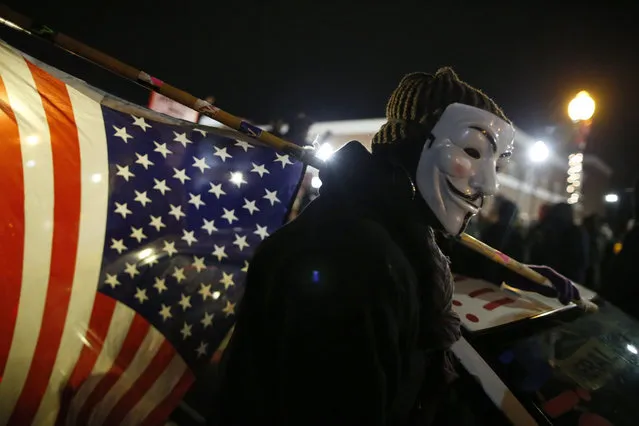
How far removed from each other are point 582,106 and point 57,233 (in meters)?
7.93

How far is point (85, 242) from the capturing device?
2.19m

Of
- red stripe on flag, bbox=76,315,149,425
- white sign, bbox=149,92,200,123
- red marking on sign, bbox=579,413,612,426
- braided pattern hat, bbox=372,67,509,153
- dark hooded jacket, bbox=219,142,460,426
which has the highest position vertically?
white sign, bbox=149,92,200,123

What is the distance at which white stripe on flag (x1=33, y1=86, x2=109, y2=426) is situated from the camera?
208 cm

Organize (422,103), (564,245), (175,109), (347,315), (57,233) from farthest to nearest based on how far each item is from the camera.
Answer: (564,245) → (175,109) → (57,233) → (422,103) → (347,315)

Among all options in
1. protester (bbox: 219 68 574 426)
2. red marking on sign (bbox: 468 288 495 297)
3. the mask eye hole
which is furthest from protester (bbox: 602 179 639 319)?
the mask eye hole

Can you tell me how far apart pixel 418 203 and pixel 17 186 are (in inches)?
71.8

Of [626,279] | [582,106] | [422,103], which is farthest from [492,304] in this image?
[582,106]

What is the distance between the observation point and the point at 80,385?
213cm

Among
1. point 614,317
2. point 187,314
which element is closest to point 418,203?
point 187,314

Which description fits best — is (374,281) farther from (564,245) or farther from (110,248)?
(564,245)

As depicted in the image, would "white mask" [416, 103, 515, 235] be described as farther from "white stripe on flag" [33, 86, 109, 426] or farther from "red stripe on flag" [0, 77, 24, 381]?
"red stripe on flag" [0, 77, 24, 381]

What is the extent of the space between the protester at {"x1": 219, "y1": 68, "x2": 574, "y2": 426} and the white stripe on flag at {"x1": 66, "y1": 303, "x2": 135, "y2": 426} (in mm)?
852

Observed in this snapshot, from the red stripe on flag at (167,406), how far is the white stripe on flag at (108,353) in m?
0.33

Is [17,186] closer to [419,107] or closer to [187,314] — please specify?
[187,314]
